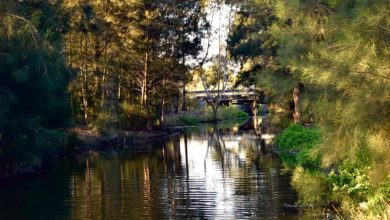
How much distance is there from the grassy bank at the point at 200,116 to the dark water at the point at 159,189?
96.0 ft

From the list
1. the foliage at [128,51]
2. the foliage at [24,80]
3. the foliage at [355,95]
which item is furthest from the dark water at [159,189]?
the foliage at [128,51]

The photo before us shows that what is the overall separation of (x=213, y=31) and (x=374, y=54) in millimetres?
52034

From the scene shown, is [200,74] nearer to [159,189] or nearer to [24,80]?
[24,80]

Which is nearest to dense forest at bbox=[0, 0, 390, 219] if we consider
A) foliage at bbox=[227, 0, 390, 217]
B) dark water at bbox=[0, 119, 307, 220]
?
foliage at bbox=[227, 0, 390, 217]

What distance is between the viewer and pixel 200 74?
60.9 m

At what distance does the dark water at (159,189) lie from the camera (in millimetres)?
16469

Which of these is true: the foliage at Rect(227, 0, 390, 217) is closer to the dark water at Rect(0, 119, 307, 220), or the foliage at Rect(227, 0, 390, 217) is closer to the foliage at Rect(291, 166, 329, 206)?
the foliage at Rect(291, 166, 329, 206)

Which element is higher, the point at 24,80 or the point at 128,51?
the point at 128,51

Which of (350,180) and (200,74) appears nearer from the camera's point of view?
(350,180)

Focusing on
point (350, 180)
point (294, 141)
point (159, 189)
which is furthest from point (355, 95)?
point (294, 141)

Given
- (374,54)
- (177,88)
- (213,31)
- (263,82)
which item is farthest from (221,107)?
(374,54)

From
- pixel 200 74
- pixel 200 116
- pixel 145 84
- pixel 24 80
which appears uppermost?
pixel 200 74

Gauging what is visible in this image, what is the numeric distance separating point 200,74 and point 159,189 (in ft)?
134

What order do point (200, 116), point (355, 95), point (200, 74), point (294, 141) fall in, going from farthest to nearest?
1. point (200, 116)
2. point (200, 74)
3. point (294, 141)
4. point (355, 95)
